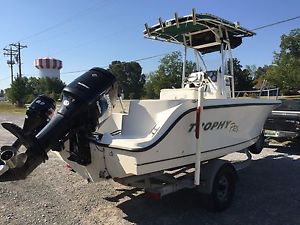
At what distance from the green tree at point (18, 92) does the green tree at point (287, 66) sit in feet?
116

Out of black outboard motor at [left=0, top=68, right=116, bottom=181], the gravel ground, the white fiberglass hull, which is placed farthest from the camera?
the gravel ground

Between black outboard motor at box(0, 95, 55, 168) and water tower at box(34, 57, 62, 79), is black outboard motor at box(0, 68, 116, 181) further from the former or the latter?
water tower at box(34, 57, 62, 79)

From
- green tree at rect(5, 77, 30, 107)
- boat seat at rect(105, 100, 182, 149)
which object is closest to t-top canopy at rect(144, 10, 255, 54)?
boat seat at rect(105, 100, 182, 149)

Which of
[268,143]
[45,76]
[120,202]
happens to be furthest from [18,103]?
[120,202]

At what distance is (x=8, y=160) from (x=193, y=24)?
4198 mm

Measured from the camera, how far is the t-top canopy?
275 inches

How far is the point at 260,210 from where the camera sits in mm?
5637

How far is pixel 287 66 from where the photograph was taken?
178 feet

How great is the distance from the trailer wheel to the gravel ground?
0.40 ft

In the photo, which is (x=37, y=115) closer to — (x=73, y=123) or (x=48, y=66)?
(x=73, y=123)

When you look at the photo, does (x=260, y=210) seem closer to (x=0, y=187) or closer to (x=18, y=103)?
(x=0, y=187)

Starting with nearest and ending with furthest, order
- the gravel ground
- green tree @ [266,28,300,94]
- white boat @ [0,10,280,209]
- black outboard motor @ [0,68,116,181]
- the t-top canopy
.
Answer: black outboard motor @ [0,68,116,181]
white boat @ [0,10,280,209]
the gravel ground
the t-top canopy
green tree @ [266,28,300,94]

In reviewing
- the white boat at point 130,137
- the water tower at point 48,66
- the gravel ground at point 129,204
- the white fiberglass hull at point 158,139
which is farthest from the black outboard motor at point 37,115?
the water tower at point 48,66

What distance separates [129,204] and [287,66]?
2081 inches
